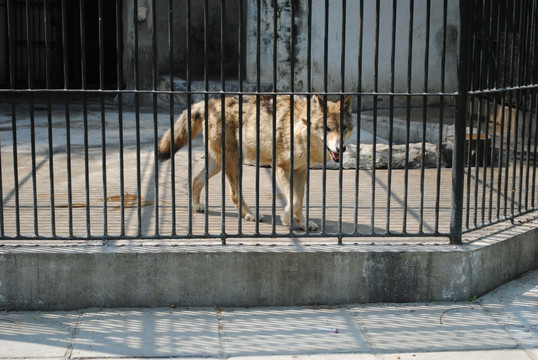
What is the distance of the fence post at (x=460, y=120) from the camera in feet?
17.4

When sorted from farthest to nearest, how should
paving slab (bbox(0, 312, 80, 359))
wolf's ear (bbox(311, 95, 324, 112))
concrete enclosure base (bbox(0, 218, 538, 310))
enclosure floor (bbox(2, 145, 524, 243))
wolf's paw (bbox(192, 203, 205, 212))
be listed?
wolf's paw (bbox(192, 203, 205, 212))
wolf's ear (bbox(311, 95, 324, 112))
enclosure floor (bbox(2, 145, 524, 243))
concrete enclosure base (bbox(0, 218, 538, 310))
paving slab (bbox(0, 312, 80, 359))

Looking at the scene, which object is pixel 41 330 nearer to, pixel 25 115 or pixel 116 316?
pixel 116 316

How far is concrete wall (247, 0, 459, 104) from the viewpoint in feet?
43.9

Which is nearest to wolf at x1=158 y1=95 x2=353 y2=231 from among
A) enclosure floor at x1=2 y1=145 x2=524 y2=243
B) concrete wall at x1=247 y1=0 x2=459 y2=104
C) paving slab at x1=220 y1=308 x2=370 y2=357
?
enclosure floor at x1=2 y1=145 x2=524 y2=243

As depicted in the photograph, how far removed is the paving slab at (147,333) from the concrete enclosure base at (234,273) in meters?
0.15

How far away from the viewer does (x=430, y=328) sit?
16.3 ft

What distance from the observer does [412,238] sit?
5.81m

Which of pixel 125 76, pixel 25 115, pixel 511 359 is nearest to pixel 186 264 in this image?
pixel 511 359

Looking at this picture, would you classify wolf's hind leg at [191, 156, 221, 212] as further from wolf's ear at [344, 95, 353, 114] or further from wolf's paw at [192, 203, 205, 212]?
wolf's ear at [344, 95, 353, 114]

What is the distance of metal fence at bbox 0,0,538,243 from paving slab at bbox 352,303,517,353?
587 millimetres

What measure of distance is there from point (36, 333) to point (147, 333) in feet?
2.45

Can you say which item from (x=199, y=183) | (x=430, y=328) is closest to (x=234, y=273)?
(x=430, y=328)

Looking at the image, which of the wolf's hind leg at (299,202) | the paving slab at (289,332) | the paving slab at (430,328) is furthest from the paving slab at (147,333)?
the wolf's hind leg at (299,202)

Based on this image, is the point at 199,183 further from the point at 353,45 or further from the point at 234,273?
the point at 353,45
